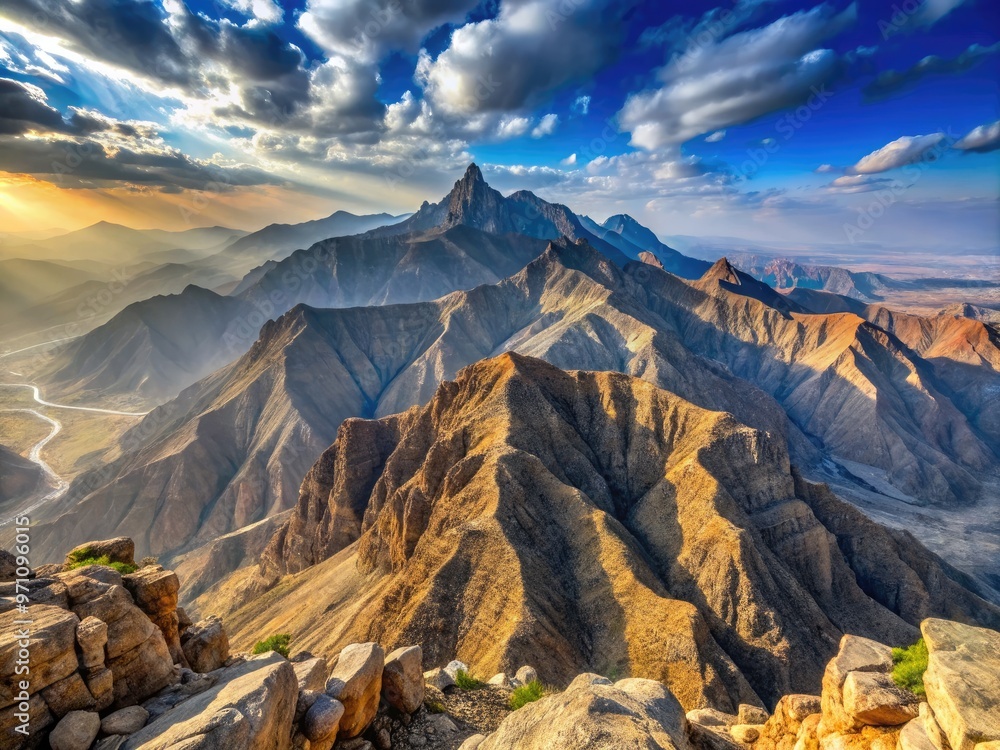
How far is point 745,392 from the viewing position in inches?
5497

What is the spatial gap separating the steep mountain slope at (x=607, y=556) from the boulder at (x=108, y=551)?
22.5 m

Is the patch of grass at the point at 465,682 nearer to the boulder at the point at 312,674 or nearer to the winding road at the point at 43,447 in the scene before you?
the boulder at the point at 312,674

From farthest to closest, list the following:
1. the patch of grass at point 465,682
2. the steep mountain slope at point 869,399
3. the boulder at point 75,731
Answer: the steep mountain slope at point 869,399
the patch of grass at point 465,682
the boulder at point 75,731

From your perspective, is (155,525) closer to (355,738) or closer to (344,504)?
(344,504)

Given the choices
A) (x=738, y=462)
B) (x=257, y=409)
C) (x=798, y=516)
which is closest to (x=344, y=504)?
(x=738, y=462)

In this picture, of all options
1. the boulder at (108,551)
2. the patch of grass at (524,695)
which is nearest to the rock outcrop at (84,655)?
the boulder at (108,551)

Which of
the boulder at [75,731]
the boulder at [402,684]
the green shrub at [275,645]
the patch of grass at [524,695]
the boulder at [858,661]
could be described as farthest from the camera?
the green shrub at [275,645]

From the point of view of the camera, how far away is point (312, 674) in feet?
60.1

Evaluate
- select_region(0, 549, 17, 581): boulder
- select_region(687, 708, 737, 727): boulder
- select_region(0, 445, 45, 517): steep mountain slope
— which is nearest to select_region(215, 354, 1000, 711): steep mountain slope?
select_region(687, 708, 737, 727): boulder

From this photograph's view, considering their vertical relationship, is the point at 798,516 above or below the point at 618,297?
below

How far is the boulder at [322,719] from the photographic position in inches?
599

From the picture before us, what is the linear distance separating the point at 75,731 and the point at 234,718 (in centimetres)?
500

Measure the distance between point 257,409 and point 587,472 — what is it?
4452 inches

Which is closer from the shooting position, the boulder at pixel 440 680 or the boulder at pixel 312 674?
the boulder at pixel 312 674
